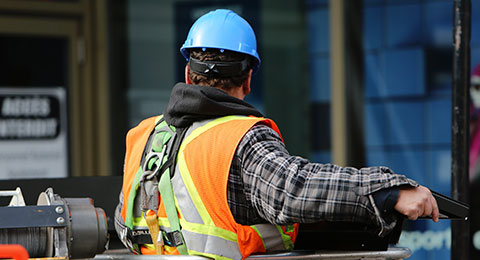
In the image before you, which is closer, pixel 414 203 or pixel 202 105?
pixel 414 203

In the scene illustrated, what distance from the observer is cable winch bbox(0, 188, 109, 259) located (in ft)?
7.60

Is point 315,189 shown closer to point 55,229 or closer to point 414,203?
point 414,203

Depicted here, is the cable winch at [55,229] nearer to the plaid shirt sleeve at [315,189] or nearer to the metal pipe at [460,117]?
the plaid shirt sleeve at [315,189]

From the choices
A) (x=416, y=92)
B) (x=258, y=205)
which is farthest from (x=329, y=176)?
(x=416, y=92)

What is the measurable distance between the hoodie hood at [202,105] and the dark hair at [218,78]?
101 millimetres

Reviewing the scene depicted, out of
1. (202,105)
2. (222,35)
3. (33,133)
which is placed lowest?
(33,133)

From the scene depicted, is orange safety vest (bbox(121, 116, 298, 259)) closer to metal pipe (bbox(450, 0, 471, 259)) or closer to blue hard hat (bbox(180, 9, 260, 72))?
blue hard hat (bbox(180, 9, 260, 72))

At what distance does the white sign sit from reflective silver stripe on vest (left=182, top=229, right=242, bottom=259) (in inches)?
176

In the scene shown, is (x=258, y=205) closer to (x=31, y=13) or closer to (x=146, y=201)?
(x=146, y=201)

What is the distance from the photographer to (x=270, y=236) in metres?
2.58

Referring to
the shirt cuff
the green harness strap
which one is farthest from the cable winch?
the shirt cuff

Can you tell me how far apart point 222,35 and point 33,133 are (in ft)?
14.4

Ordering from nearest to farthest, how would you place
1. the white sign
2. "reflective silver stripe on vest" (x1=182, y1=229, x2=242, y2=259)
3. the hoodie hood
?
"reflective silver stripe on vest" (x1=182, y1=229, x2=242, y2=259) < the hoodie hood < the white sign

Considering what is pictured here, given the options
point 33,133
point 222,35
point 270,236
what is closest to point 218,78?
point 222,35
